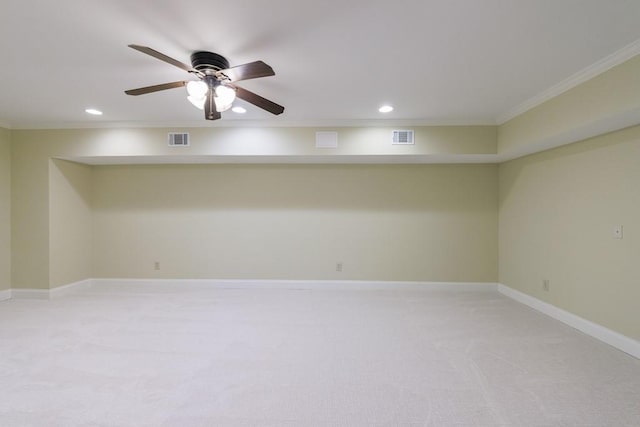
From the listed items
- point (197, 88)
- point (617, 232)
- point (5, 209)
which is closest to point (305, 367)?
point (197, 88)

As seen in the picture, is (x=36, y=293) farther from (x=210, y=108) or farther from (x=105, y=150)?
(x=210, y=108)

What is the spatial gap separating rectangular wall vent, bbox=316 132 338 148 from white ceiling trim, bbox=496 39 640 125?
2.19m

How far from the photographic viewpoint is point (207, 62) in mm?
2025

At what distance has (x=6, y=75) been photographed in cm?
243

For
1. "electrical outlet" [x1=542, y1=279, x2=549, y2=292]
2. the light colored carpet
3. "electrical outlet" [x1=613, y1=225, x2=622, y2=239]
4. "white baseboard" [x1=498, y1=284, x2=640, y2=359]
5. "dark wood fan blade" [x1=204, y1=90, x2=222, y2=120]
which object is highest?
"dark wood fan blade" [x1=204, y1=90, x2=222, y2=120]

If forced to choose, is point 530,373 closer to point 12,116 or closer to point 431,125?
point 431,125

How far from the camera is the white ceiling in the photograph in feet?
5.36

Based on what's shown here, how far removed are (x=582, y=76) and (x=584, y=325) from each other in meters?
2.52

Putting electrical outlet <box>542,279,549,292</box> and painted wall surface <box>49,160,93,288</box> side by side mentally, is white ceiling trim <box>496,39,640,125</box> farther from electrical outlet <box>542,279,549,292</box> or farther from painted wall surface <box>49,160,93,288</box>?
painted wall surface <box>49,160,93,288</box>

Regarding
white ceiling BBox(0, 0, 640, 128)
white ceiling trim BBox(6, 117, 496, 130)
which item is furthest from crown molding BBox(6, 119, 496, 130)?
white ceiling BBox(0, 0, 640, 128)

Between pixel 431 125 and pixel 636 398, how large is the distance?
318 centimetres

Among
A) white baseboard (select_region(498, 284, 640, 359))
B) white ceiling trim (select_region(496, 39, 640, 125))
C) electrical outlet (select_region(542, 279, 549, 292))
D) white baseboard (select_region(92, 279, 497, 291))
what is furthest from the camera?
white baseboard (select_region(92, 279, 497, 291))

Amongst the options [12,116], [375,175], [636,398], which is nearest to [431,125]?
[375,175]

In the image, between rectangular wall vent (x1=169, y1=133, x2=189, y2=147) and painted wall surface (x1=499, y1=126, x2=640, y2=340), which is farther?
rectangular wall vent (x1=169, y1=133, x2=189, y2=147)
